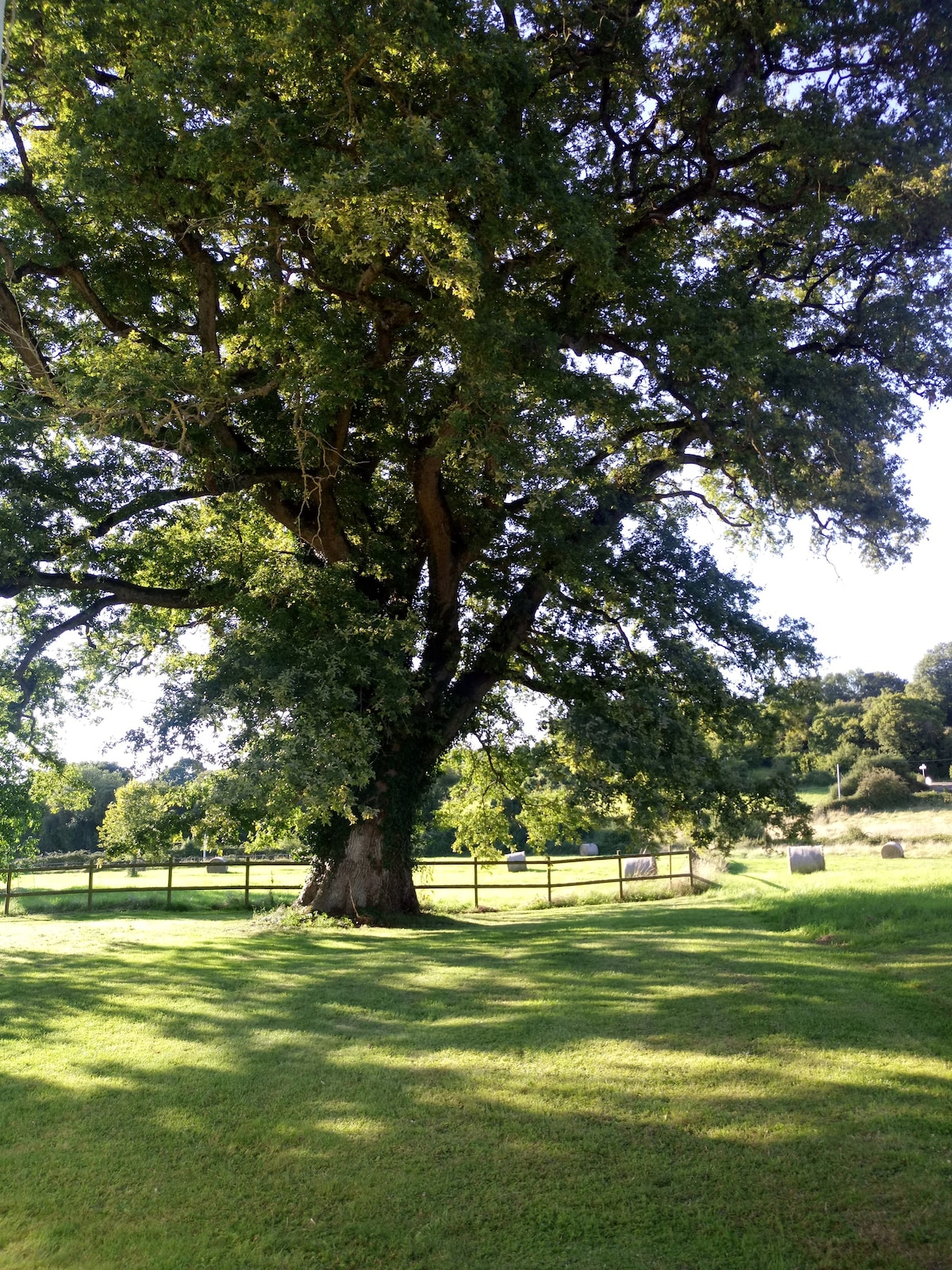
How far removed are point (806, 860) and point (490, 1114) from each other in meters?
20.1

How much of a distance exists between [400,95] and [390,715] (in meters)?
8.49

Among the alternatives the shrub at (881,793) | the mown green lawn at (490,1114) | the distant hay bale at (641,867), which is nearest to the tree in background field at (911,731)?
the shrub at (881,793)

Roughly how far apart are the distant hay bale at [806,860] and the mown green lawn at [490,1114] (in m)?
12.8

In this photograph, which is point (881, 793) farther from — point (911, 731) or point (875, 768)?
point (911, 731)

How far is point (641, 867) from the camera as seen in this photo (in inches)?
1158

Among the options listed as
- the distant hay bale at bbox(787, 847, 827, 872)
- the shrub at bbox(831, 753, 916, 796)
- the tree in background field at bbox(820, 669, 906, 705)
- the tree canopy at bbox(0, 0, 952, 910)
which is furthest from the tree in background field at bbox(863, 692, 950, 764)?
the tree canopy at bbox(0, 0, 952, 910)

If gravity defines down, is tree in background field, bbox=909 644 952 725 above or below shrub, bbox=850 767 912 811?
above

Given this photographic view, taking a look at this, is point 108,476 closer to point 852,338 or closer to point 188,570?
point 188,570

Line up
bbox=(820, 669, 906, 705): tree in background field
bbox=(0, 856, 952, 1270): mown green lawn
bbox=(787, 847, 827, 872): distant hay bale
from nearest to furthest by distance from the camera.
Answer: bbox=(0, 856, 952, 1270): mown green lawn → bbox=(787, 847, 827, 872): distant hay bale → bbox=(820, 669, 906, 705): tree in background field

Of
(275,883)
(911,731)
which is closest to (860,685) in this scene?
(911,731)

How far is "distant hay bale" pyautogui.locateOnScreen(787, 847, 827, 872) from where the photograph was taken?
24.0 metres

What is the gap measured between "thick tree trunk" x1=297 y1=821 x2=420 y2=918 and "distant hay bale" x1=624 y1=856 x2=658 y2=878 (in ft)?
43.1

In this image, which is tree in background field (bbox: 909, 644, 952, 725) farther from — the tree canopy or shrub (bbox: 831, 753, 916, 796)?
the tree canopy

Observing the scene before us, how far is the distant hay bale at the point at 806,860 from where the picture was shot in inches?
943
